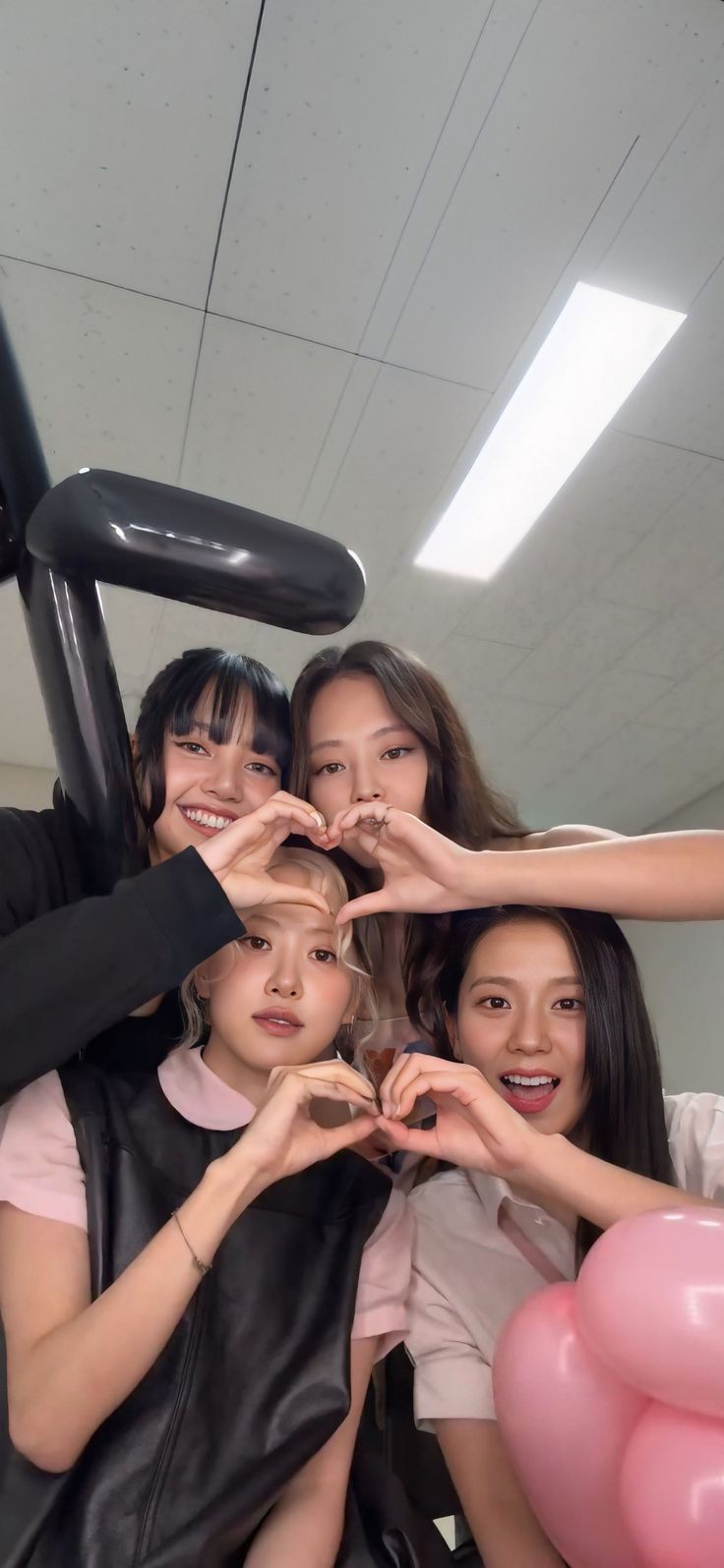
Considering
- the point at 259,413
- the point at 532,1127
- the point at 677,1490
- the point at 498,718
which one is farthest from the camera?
the point at 498,718

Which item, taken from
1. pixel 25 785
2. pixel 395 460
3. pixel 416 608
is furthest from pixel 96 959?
pixel 25 785

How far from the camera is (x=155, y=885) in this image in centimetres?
92

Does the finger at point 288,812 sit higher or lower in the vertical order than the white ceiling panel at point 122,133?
lower

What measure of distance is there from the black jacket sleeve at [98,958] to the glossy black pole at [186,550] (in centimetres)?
29

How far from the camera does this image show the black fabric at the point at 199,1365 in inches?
30.9

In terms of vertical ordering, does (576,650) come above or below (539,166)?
below

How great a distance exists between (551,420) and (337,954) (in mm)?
1710

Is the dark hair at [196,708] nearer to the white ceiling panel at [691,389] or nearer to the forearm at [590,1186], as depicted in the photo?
the forearm at [590,1186]

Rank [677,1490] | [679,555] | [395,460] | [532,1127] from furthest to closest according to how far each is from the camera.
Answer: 1. [679,555]
2. [395,460]
3. [532,1127]
4. [677,1490]

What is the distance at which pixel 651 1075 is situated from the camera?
3.71 feet

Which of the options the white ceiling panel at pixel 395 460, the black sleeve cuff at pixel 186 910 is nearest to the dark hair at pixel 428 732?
the black sleeve cuff at pixel 186 910

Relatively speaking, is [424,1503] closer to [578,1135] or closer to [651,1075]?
[578,1135]

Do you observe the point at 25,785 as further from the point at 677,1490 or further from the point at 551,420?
the point at 677,1490

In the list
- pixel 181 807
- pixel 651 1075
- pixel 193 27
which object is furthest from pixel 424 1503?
pixel 193 27
